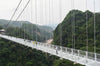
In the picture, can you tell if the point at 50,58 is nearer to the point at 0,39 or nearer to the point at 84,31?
the point at 84,31

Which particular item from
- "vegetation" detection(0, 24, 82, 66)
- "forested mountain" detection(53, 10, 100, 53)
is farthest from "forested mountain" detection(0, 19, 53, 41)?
"forested mountain" detection(53, 10, 100, 53)

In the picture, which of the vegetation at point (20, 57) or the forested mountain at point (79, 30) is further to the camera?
the vegetation at point (20, 57)

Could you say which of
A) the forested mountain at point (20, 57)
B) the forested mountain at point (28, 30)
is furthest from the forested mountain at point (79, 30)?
the forested mountain at point (28, 30)

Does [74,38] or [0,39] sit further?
[0,39]

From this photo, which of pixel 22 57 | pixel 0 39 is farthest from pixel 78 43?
pixel 0 39

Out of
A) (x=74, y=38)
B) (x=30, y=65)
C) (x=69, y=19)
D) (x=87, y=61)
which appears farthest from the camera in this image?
(x=69, y=19)

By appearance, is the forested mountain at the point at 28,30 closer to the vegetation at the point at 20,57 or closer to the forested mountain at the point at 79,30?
the vegetation at the point at 20,57

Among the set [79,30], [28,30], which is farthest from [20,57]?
[28,30]

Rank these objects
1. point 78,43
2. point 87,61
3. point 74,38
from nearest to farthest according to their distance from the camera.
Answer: point 87,61
point 78,43
point 74,38

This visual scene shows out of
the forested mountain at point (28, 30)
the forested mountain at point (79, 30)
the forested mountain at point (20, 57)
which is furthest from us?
the forested mountain at point (28, 30)

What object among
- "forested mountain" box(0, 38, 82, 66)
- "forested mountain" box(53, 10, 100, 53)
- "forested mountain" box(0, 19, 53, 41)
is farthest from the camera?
"forested mountain" box(0, 19, 53, 41)

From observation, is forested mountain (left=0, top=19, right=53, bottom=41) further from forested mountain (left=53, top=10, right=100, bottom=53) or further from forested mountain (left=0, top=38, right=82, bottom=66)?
forested mountain (left=53, top=10, right=100, bottom=53)
